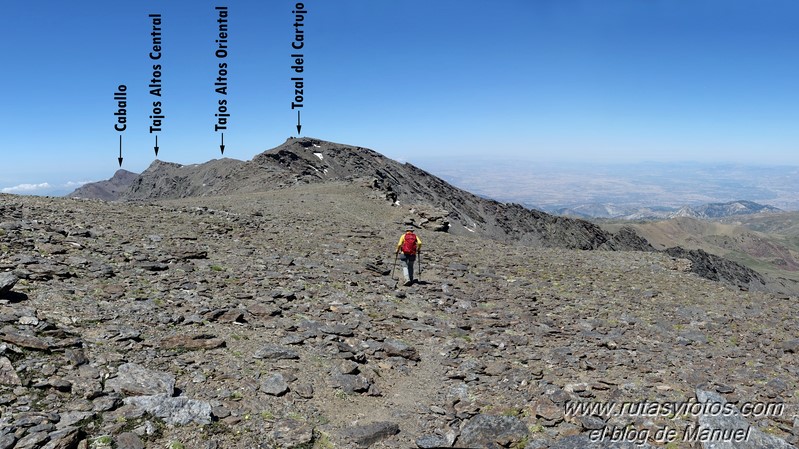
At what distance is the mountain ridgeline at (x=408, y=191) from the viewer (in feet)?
279

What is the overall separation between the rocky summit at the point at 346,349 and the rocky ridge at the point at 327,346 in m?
0.05

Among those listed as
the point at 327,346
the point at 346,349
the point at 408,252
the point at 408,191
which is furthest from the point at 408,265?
the point at 408,191

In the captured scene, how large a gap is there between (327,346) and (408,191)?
3445 inches

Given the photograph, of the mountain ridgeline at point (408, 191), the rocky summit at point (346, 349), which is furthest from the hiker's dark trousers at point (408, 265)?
the mountain ridgeline at point (408, 191)

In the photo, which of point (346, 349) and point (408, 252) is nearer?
point (346, 349)

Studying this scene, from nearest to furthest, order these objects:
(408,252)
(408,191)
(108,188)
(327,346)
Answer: (327,346)
(408,252)
(408,191)
(108,188)

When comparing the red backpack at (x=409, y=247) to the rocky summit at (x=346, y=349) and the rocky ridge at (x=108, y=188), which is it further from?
the rocky ridge at (x=108, y=188)

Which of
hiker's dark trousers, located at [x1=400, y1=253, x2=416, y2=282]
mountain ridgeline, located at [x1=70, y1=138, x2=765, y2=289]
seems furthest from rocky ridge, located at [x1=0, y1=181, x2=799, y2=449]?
mountain ridgeline, located at [x1=70, y1=138, x2=765, y2=289]

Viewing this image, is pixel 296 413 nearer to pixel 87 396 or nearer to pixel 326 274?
pixel 87 396

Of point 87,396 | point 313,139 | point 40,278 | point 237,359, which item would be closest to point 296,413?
point 237,359

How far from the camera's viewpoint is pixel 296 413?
26.9 feet

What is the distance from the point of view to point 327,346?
11.1 metres

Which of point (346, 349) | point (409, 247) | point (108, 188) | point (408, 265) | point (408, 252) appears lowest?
point (346, 349)

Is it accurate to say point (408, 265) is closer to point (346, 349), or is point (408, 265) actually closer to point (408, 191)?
point (346, 349)
